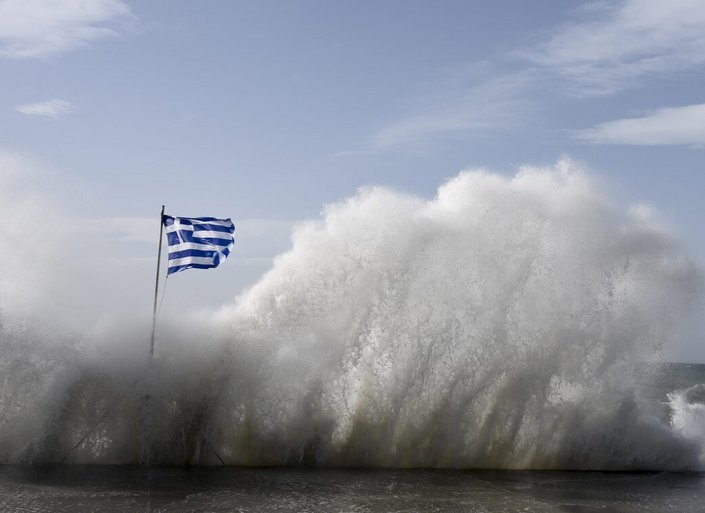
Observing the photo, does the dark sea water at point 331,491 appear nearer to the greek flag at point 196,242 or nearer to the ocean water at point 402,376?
the ocean water at point 402,376

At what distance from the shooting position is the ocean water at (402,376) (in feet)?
52.6

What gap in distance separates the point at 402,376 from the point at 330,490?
4136 mm

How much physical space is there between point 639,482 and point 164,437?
10.6m

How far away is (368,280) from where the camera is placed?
18812mm

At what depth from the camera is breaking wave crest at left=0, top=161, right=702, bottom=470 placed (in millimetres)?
16625

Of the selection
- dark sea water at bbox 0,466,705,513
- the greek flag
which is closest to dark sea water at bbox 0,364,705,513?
dark sea water at bbox 0,466,705,513

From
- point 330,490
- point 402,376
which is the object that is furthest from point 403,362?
point 330,490

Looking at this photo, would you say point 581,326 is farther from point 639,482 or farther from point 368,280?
point 368,280

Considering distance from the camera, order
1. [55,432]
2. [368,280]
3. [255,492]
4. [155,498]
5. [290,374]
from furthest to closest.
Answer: [368,280] < [290,374] < [55,432] < [255,492] < [155,498]

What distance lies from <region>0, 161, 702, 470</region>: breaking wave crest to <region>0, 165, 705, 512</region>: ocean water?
4 cm

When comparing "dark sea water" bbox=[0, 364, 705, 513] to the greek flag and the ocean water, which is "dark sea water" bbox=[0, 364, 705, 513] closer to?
the ocean water

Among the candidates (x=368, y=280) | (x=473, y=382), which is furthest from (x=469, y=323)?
(x=368, y=280)

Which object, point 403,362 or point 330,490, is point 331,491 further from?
point 403,362

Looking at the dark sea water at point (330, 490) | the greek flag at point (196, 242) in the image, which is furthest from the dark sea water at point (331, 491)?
the greek flag at point (196, 242)
